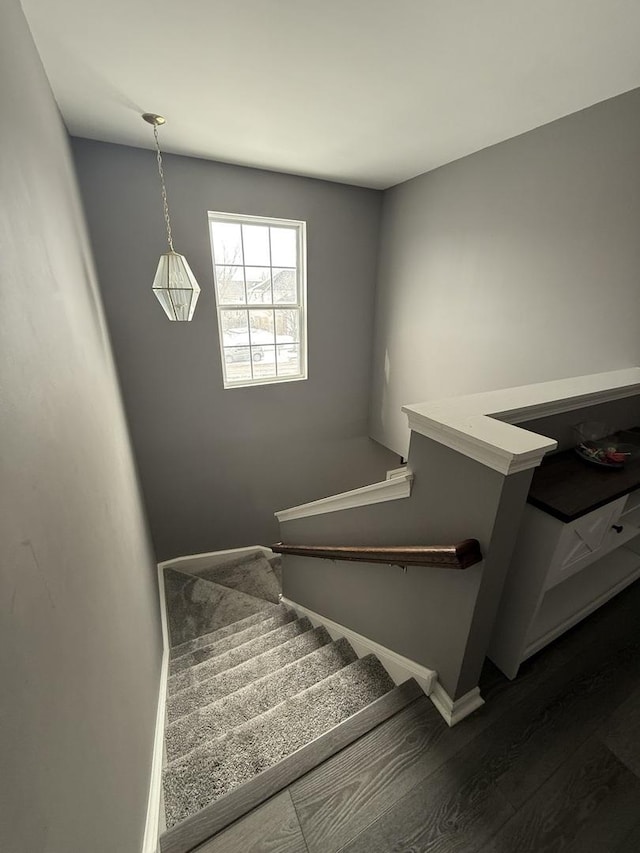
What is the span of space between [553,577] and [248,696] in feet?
4.82

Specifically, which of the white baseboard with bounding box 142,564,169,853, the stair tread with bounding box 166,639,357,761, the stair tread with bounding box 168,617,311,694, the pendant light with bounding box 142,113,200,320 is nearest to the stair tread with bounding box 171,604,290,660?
the stair tread with bounding box 168,617,311,694

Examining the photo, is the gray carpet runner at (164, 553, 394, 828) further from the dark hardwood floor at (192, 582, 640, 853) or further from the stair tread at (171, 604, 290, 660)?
the dark hardwood floor at (192, 582, 640, 853)

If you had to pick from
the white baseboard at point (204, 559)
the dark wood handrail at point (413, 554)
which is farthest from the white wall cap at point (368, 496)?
the white baseboard at point (204, 559)

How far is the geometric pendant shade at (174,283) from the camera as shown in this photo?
81.5 inches

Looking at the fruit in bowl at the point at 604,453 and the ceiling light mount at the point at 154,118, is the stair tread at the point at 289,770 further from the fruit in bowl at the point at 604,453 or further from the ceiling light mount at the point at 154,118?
the ceiling light mount at the point at 154,118

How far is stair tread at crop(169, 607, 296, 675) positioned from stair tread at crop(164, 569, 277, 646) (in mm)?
343

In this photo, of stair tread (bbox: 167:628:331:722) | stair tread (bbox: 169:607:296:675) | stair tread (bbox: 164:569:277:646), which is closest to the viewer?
stair tread (bbox: 167:628:331:722)

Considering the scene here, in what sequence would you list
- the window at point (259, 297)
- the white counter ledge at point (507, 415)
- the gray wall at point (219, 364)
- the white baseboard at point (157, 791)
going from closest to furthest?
the white counter ledge at point (507, 415) → the white baseboard at point (157, 791) → the gray wall at point (219, 364) → the window at point (259, 297)

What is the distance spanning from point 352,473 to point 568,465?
120 inches

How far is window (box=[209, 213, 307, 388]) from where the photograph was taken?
3.03m

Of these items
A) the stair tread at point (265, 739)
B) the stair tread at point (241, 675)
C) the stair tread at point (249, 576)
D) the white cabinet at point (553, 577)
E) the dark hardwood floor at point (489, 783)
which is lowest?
the stair tread at point (249, 576)

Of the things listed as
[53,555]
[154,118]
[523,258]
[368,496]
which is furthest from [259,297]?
[53,555]

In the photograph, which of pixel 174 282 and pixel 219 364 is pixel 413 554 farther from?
pixel 219 364

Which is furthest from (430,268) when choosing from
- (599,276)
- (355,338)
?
(599,276)
